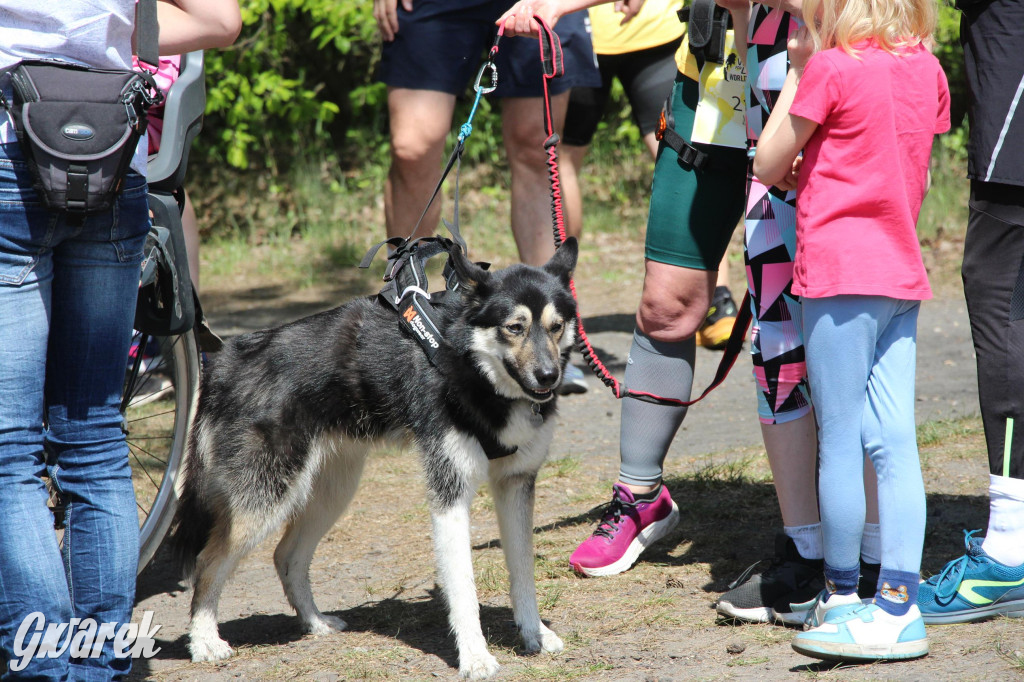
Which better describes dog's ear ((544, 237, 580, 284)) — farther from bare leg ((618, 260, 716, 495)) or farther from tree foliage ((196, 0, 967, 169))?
tree foliage ((196, 0, 967, 169))

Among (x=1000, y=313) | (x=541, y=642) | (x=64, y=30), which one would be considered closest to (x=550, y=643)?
(x=541, y=642)

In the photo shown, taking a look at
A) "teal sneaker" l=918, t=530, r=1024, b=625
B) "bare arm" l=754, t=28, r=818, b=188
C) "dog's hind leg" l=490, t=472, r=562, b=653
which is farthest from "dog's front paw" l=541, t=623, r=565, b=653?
"bare arm" l=754, t=28, r=818, b=188

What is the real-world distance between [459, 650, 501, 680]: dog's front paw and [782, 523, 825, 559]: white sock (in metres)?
0.94

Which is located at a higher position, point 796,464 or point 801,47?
point 801,47

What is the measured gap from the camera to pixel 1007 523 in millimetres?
2682

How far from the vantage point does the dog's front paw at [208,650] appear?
113 inches

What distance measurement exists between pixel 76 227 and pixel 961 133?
914cm

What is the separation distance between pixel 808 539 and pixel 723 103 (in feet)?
4.32

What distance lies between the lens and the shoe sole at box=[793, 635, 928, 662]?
2.36 metres

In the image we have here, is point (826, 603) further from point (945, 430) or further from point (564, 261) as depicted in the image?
point (945, 430)

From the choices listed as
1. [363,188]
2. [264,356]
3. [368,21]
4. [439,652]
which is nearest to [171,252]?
[264,356]

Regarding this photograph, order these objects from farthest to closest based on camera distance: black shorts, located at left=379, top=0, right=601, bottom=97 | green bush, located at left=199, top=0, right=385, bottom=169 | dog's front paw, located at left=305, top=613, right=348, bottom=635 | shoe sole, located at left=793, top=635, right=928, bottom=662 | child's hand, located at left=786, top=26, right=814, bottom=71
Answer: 1. green bush, located at left=199, top=0, right=385, bottom=169
2. black shorts, located at left=379, top=0, right=601, bottom=97
3. dog's front paw, located at left=305, top=613, right=348, bottom=635
4. child's hand, located at left=786, top=26, right=814, bottom=71
5. shoe sole, located at left=793, top=635, right=928, bottom=662

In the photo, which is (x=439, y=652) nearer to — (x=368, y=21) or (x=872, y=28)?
(x=872, y=28)

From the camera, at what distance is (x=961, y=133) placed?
9398mm
